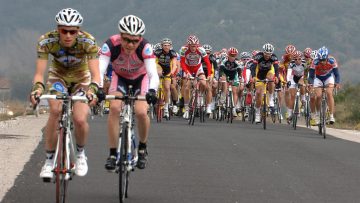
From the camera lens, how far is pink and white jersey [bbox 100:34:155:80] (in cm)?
1318

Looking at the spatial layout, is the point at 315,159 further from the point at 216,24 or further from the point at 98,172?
the point at 216,24

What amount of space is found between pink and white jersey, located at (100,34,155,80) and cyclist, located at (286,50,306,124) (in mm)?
16033

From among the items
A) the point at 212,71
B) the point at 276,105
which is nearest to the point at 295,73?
the point at 276,105

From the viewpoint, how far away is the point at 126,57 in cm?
1332

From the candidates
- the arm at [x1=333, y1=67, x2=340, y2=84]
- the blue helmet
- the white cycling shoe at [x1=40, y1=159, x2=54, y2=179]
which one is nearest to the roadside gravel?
the white cycling shoe at [x1=40, y1=159, x2=54, y2=179]

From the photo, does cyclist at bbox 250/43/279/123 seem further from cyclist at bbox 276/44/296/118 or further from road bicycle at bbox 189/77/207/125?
cyclist at bbox 276/44/296/118

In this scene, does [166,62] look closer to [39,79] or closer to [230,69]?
[230,69]

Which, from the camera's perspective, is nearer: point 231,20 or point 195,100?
point 195,100

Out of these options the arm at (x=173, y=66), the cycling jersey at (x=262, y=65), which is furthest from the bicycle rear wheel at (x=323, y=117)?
the arm at (x=173, y=66)

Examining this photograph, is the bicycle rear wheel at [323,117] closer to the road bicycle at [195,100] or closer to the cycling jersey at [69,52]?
the road bicycle at [195,100]

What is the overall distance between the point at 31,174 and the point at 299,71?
656 inches

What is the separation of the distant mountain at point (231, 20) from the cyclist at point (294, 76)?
116157 mm

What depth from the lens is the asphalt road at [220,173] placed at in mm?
13031

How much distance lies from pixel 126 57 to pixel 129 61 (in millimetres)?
62
